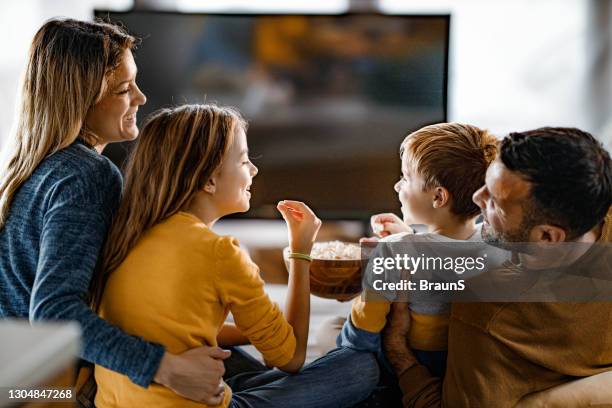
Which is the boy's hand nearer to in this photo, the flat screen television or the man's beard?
the man's beard

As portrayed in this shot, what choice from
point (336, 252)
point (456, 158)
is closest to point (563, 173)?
point (456, 158)

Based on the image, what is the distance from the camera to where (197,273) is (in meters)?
1.05

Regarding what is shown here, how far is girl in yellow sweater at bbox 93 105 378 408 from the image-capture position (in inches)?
A: 41.5

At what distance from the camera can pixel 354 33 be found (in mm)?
2133

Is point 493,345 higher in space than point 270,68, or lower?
lower

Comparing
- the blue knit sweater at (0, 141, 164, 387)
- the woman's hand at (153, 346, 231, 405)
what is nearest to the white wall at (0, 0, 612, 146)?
the blue knit sweater at (0, 141, 164, 387)

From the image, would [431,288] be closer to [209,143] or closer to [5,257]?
[209,143]

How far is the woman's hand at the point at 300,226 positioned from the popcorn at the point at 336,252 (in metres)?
0.15

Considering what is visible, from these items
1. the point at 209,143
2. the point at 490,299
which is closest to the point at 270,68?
the point at 209,143

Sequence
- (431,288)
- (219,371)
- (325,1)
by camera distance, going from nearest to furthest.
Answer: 1. (219,371)
2. (431,288)
3. (325,1)

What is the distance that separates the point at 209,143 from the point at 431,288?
1.42 feet

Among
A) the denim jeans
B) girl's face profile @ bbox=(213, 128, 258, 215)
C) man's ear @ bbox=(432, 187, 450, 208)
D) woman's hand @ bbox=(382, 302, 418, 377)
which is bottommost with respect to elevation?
the denim jeans

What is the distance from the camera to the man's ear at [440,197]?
127 cm

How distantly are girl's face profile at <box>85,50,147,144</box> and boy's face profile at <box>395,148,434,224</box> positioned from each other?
0.50 metres
